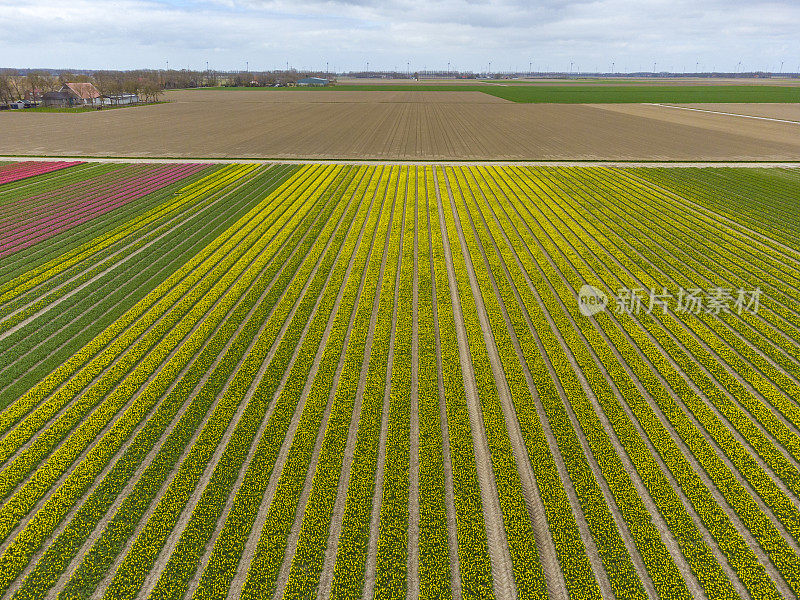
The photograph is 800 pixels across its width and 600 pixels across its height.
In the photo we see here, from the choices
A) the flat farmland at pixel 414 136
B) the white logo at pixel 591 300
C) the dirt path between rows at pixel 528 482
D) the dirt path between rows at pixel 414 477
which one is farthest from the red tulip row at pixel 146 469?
the flat farmland at pixel 414 136

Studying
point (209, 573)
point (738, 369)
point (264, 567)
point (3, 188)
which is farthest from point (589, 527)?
point (3, 188)

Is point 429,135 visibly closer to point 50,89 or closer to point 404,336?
point 404,336

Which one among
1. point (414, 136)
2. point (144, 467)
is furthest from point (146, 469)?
point (414, 136)

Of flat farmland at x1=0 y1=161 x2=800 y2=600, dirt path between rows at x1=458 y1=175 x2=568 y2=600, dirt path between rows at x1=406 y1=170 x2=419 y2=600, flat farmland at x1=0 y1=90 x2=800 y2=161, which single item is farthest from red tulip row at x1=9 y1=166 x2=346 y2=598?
flat farmland at x1=0 y1=90 x2=800 y2=161

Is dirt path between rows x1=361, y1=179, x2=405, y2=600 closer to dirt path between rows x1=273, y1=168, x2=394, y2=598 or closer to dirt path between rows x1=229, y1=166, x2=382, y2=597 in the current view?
dirt path between rows x1=273, y1=168, x2=394, y2=598

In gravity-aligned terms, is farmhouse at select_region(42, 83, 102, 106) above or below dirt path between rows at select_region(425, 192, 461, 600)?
above

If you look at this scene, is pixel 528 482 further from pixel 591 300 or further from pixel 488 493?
pixel 591 300
